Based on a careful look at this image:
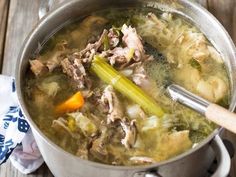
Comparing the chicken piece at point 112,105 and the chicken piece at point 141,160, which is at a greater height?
the chicken piece at point 112,105

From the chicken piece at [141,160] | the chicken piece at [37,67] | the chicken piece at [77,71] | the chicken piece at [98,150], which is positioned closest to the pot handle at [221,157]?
the chicken piece at [141,160]

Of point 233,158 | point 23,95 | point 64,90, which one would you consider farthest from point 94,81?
point 233,158

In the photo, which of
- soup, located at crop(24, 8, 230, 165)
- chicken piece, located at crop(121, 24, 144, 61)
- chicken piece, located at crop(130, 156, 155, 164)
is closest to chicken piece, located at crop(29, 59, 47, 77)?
soup, located at crop(24, 8, 230, 165)

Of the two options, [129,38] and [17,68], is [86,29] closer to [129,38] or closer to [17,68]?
[129,38]

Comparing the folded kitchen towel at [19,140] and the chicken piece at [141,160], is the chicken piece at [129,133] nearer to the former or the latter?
the chicken piece at [141,160]

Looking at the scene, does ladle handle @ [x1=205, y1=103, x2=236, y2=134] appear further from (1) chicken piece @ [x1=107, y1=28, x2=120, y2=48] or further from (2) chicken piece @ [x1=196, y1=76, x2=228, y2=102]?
(1) chicken piece @ [x1=107, y1=28, x2=120, y2=48]

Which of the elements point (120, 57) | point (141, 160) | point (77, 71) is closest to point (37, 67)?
point (77, 71)

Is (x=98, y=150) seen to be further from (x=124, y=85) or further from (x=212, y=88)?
(x=212, y=88)
